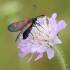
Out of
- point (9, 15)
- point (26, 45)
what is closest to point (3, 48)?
point (9, 15)

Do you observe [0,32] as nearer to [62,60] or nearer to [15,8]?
[15,8]

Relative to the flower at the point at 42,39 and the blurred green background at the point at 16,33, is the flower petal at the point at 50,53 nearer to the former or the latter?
the flower at the point at 42,39

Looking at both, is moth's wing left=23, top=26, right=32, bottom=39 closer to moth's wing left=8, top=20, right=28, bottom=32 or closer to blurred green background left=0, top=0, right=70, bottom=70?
moth's wing left=8, top=20, right=28, bottom=32

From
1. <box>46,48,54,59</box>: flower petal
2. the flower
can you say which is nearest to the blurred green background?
the flower

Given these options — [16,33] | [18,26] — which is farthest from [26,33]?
[16,33]

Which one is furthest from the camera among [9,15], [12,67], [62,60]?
[12,67]

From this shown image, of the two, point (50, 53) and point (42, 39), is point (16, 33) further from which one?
point (50, 53)
